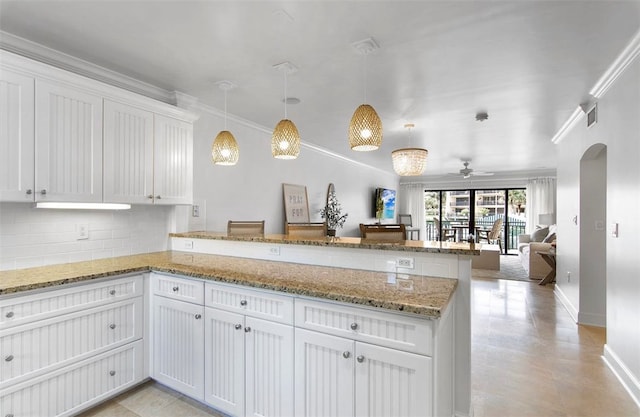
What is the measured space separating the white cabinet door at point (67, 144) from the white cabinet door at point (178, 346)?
3.15ft

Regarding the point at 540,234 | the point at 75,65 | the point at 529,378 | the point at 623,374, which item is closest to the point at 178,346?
the point at 75,65

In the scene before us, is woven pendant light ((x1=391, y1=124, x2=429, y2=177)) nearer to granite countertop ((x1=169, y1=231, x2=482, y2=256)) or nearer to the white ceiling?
the white ceiling

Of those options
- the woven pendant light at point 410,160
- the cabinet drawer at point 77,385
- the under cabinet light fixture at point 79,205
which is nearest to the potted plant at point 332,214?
the woven pendant light at point 410,160

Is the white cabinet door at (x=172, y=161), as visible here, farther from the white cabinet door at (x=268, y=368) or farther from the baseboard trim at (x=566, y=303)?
the baseboard trim at (x=566, y=303)

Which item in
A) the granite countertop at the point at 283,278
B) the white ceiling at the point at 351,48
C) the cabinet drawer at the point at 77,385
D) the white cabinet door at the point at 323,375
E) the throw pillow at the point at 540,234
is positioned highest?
the white ceiling at the point at 351,48

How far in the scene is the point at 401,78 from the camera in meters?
2.87

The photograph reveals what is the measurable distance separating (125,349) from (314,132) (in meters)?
3.49

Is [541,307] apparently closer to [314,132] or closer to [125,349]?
[314,132]

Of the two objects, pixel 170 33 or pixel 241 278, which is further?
pixel 170 33

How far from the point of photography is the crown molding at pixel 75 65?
2234 millimetres

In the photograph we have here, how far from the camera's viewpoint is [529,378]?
8.57 feet

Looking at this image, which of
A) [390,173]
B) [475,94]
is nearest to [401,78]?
[475,94]

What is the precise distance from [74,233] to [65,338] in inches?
35.4

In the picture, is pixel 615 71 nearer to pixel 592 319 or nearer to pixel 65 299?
pixel 592 319
